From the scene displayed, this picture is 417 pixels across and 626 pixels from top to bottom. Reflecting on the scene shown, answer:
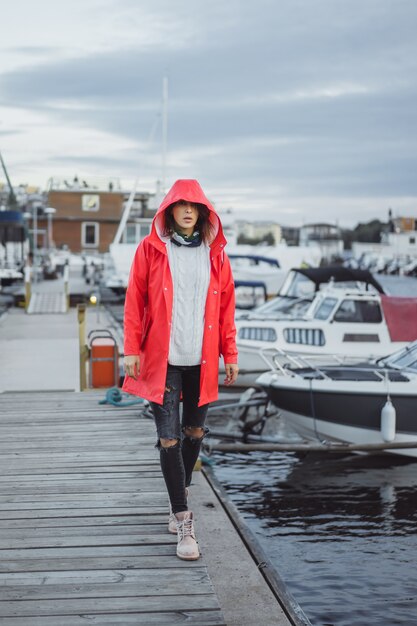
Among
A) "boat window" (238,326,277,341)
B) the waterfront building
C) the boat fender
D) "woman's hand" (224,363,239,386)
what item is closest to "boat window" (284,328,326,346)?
"boat window" (238,326,277,341)

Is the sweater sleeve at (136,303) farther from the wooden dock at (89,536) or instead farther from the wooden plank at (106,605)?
the wooden plank at (106,605)

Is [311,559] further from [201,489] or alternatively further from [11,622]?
[11,622]

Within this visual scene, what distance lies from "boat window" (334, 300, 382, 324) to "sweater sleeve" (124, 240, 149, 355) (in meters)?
13.7

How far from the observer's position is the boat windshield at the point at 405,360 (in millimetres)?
12146

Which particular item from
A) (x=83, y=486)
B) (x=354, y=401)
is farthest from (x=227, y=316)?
(x=354, y=401)

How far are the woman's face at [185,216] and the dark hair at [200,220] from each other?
0.06ft

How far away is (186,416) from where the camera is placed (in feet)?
17.0

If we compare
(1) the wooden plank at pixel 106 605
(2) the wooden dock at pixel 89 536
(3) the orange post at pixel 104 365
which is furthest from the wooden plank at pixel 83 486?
(3) the orange post at pixel 104 365

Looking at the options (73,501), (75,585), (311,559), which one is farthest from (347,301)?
(75,585)

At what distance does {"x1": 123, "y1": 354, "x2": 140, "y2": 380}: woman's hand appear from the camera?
16.1 ft

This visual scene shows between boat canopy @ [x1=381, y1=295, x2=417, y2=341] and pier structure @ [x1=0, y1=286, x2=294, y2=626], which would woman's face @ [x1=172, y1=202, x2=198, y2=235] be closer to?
pier structure @ [x1=0, y1=286, x2=294, y2=626]

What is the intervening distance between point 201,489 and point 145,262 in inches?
116

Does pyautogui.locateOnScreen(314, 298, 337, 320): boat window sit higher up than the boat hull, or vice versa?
pyautogui.locateOnScreen(314, 298, 337, 320): boat window

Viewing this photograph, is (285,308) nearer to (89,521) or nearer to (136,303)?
(89,521)
